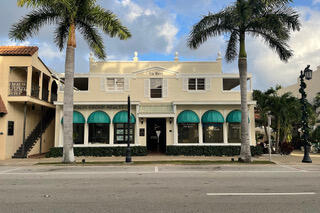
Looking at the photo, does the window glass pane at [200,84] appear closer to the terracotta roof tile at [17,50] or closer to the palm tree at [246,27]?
the palm tree at [246,27]

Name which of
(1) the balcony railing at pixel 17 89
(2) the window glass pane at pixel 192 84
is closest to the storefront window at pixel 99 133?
(1) the balcony railing at pixel 17 89

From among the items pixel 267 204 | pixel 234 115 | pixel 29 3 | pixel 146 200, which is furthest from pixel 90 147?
pixel 267 204

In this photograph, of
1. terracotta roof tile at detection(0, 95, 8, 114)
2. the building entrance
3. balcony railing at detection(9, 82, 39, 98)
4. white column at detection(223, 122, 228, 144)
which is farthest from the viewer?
the building entrance

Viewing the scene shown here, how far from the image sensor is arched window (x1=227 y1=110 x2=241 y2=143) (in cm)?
1786

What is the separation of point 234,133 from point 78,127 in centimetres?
1245

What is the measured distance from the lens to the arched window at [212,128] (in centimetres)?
1795

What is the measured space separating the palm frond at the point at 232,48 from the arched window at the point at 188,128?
4989mm

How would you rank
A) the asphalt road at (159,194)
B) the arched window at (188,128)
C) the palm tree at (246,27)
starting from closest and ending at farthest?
the asphalt road at (159,194), the palm tree at (246,27), the arched window at (188,128)

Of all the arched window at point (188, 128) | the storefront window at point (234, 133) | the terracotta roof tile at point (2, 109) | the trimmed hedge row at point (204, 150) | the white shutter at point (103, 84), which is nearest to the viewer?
the terracotta roof tile at point (2, 109)

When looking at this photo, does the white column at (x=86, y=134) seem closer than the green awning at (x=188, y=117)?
No

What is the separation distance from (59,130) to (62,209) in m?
13.9

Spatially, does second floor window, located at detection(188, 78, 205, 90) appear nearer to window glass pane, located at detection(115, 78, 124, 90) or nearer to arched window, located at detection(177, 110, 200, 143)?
arched window, located at detection(177, 110, 200, 143)

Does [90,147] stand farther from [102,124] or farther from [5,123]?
[5,123]

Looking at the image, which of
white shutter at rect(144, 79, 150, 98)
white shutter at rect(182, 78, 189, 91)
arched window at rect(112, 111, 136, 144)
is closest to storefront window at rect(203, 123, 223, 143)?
white shutter at rect(182, 78, 189, 91)
